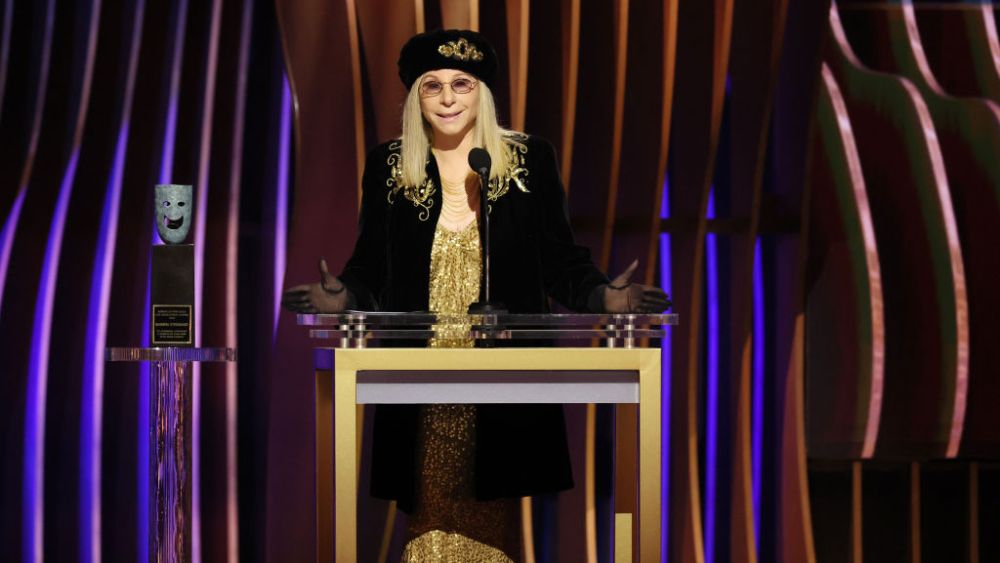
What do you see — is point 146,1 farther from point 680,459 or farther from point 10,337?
point 680,459

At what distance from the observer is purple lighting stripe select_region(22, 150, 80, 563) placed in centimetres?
343

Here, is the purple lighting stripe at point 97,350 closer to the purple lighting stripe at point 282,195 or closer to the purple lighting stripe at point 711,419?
the purple lighting stripe at point 282,195

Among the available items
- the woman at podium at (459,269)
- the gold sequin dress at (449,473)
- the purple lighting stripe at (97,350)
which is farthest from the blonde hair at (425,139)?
the purple lighting stripe at (97,350)

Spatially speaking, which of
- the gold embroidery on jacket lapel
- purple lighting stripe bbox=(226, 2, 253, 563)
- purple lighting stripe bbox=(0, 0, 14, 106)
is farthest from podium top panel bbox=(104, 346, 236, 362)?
purple lighting stripe bbox=(0, 0, 14, 106)

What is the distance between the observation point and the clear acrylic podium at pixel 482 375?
2.05 metres

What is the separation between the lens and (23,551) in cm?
345

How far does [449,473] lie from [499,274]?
45cm

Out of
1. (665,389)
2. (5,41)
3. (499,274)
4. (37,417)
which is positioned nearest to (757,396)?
(665,389)

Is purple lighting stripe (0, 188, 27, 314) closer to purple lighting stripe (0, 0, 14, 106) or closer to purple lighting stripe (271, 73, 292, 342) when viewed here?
purple lighting stripe (0, 0, 14, 106)

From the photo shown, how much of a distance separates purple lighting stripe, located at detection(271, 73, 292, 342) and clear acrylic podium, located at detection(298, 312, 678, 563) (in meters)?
1.43

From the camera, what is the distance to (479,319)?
2.13 meters

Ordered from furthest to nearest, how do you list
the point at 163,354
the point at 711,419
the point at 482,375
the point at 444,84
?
1. the point at 711,419
2. the point at 444,84
3. the point at 163,354
4. the point at 482,375

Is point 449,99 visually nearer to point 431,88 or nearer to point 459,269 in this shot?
point 431,88

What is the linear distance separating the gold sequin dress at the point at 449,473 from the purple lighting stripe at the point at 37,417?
152 cm
